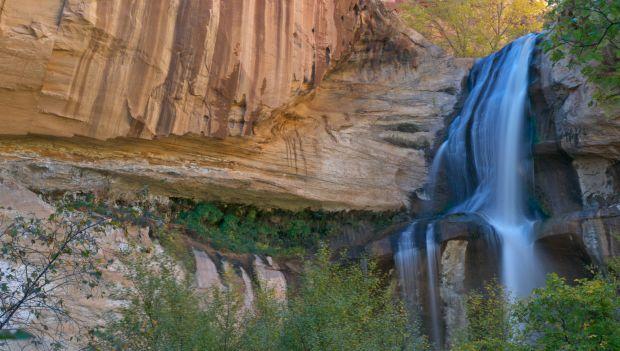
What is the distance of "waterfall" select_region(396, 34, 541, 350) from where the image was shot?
1714cm

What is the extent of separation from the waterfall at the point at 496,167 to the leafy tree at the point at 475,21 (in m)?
9.31

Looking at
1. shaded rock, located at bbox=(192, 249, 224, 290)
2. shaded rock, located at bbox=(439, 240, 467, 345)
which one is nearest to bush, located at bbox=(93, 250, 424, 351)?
shaded rock, located at bbox=(192, 249, 224, 290)

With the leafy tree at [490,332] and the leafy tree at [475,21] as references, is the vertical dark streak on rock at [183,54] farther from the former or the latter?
the leafy tree at [475,21]

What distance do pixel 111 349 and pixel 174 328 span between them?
75cm

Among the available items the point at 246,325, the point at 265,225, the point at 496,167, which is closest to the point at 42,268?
the point at 246,325

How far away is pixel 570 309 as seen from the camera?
780cm

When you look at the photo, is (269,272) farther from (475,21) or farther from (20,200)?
(475,21)

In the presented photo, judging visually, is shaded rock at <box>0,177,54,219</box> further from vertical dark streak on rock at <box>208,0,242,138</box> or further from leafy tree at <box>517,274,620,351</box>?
leafy tree at <box>517,274,620,351</box>

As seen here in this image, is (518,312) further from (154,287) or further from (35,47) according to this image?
(35,47)

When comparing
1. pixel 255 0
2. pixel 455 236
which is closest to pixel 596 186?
pixel 455 236

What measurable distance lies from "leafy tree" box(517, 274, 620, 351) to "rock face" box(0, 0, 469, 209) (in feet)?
32.0

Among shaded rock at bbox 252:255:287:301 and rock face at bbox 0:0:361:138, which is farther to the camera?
shaded rock at bbox 252:255:287:301

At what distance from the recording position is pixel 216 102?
16.0 m

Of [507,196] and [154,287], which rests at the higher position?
[507,196]
